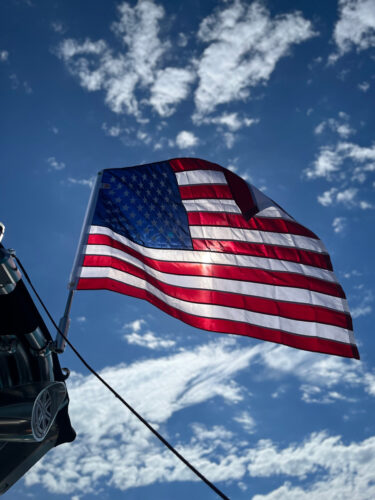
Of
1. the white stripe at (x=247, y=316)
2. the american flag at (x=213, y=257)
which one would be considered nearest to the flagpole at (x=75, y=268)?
the american flag at (x=213, y=257)

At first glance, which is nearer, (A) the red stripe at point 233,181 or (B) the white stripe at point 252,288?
(B) the white stripe at point 252,288

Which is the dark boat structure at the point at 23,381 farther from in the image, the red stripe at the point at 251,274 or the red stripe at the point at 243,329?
the red stripe at the point at 251,274

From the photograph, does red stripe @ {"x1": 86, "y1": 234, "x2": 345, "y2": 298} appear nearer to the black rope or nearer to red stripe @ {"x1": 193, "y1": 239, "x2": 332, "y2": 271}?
red stripe @ {"x1": 193, "y1": 239, "x2": 332, "y2": 271}

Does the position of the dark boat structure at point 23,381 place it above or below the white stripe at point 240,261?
below

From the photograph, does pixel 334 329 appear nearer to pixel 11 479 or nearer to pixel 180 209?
pixel 180 209

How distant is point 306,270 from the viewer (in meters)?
8.66

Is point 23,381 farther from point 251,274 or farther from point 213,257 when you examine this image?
point 251,274

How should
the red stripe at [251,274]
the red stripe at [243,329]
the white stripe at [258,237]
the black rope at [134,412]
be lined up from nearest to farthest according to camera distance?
1. the black rope at [134,412]
2. the red stripe at [243,329]
3. the red stripe at [251,274]
4. the white stripe at [258,237]

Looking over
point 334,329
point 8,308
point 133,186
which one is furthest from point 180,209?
point 8,308

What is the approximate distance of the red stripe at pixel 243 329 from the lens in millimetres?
7977

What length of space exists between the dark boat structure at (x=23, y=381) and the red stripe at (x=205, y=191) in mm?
4402

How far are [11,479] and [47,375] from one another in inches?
61.8

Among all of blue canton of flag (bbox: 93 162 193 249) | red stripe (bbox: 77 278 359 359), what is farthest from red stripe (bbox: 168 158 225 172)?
red stripe (bbox: 77 278 359 359)

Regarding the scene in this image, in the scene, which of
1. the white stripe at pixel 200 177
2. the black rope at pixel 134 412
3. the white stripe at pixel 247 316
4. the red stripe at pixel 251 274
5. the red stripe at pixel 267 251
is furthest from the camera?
the white stripe at pixel 200 177
